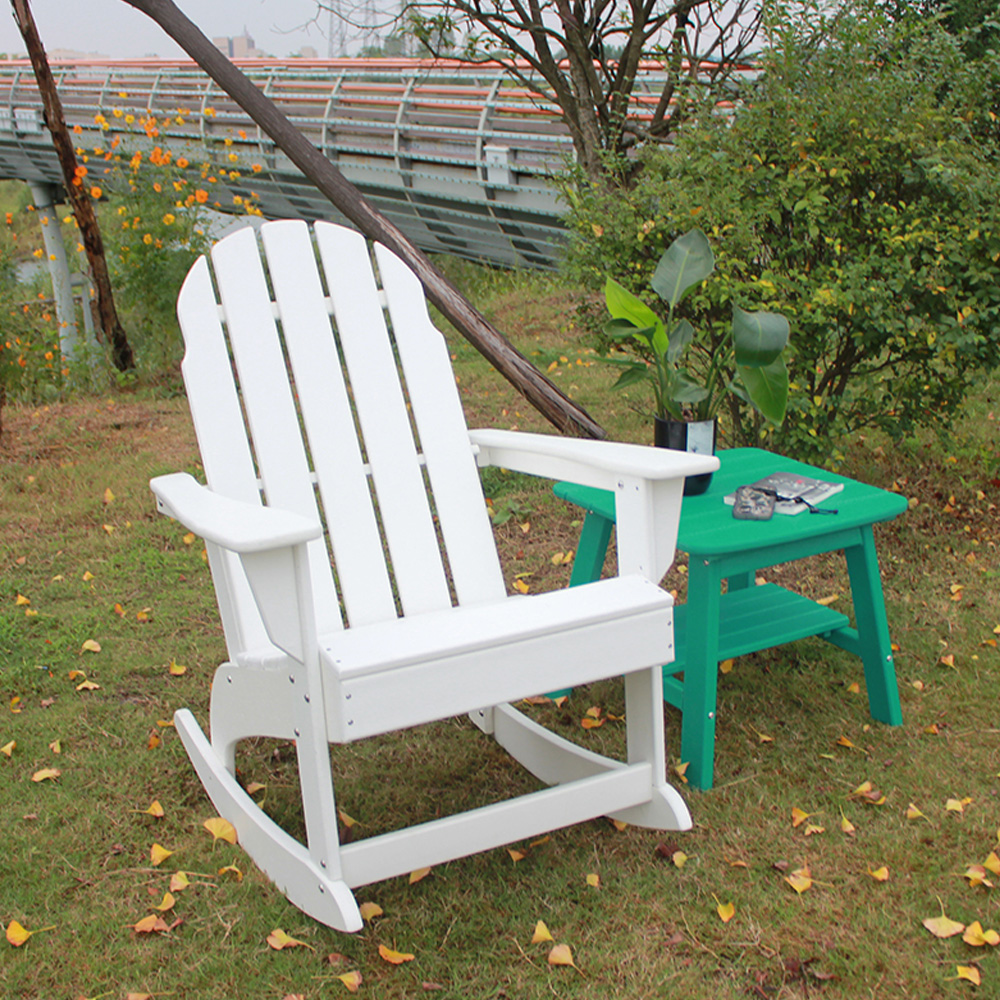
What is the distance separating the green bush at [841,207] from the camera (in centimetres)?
299

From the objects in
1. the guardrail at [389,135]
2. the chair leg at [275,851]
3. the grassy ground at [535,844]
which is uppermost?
the guardrail at [389,135]

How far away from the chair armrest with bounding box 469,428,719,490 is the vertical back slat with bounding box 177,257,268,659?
20.4 inches

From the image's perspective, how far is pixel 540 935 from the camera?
1.66 meters

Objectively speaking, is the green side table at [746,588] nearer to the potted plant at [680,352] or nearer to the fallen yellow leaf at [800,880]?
the potted plant at [680,352]

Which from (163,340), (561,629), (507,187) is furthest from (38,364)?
(561,629)

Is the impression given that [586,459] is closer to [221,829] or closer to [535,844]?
[535,844]

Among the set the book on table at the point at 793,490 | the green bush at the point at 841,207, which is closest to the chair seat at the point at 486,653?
the book on table at the point at 793,490

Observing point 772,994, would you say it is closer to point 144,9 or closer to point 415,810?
point 415,810

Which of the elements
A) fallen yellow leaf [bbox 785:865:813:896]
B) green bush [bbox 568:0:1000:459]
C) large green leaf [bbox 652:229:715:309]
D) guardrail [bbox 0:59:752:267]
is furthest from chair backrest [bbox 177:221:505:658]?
guardrail [bbox 0:59:752:267]

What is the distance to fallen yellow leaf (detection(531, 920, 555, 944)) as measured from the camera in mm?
1658

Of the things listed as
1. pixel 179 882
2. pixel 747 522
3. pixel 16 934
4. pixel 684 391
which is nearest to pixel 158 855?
pixel 179 882

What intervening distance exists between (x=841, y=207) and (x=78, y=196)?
4499 millimetres

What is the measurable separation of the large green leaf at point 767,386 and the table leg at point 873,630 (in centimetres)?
33

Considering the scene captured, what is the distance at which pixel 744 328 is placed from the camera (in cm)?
215
